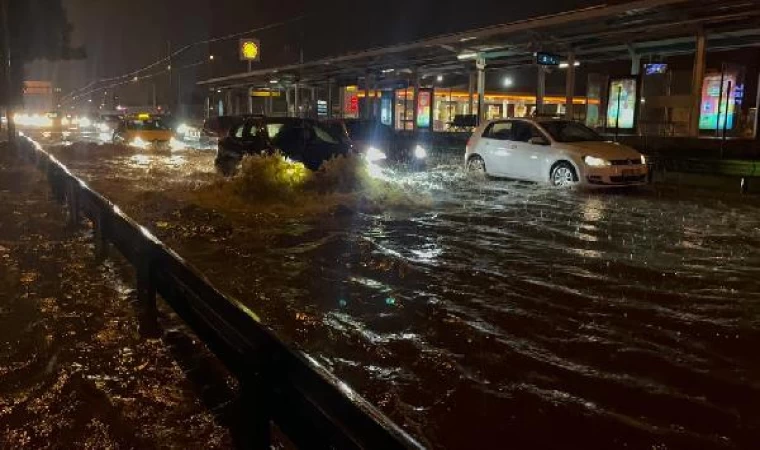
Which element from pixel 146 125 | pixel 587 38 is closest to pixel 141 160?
pixel 146 125

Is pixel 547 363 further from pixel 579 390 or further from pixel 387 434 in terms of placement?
pixel 387 434

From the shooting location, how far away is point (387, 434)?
2.23 metres

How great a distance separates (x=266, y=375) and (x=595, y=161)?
42.3 ft

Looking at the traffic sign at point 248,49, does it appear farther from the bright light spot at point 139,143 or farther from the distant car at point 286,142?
the distant car at point 286,142

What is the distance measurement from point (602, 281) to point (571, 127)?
979 cm

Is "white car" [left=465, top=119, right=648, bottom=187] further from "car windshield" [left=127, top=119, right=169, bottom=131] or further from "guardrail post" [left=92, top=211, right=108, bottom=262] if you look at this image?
"car windshield" [left=127, top=119, right=169, bottom=131]

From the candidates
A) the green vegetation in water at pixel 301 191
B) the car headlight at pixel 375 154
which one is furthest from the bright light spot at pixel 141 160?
the green vegetation in water at pixel 301 191

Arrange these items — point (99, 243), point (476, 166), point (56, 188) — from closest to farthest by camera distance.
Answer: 1. point (99, 243)
2. point (56, 188)
3. point (476, 166)

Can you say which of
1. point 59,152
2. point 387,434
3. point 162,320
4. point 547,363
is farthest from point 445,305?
point 59,152

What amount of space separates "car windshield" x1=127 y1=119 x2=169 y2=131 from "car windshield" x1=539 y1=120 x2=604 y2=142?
72.7 feet

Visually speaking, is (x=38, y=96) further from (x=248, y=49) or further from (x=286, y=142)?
(x=286, y=142)

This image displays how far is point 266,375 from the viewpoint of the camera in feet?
10.2

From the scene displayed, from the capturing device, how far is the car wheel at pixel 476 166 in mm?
17862

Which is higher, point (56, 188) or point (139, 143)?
point (139, 143)
